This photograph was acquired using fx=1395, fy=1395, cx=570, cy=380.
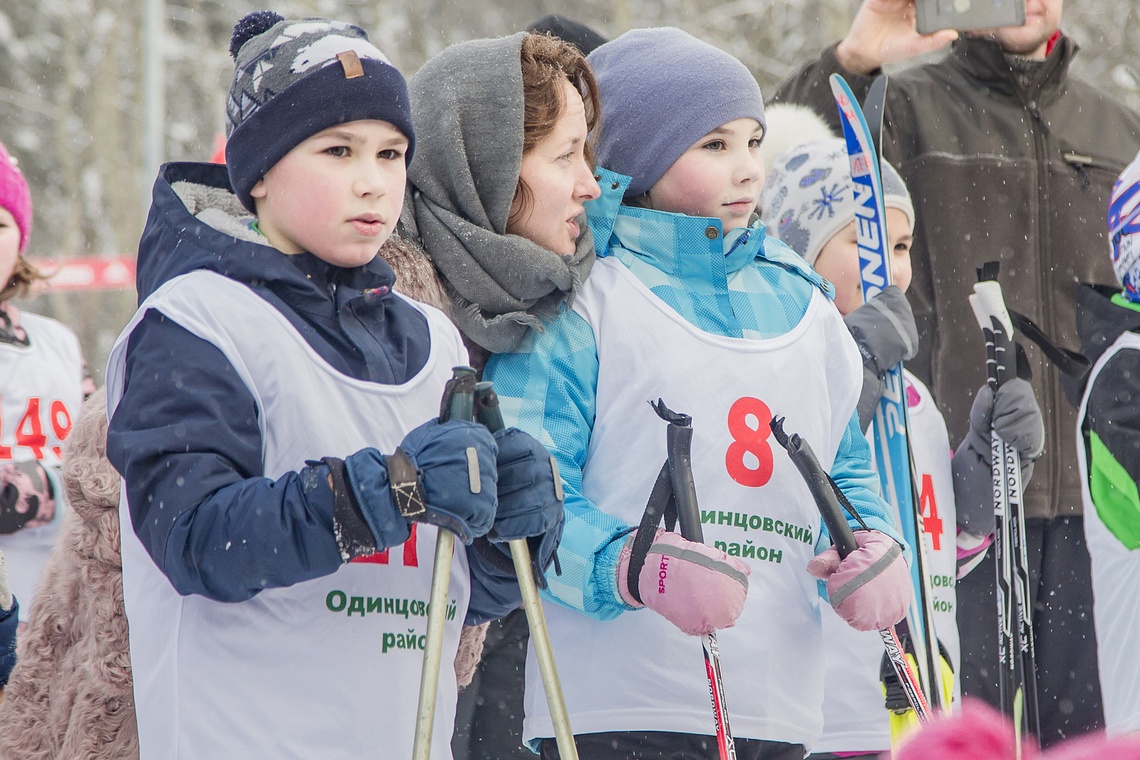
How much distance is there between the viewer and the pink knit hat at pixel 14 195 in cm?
473

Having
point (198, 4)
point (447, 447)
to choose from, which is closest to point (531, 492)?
point (447, 447)

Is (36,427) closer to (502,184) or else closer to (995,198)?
(502,184)

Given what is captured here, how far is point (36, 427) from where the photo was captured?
16.1 feet

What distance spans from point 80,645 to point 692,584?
1.10m

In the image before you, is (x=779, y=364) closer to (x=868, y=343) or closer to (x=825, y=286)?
(x=825, y=286)

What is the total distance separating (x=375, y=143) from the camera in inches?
93.8

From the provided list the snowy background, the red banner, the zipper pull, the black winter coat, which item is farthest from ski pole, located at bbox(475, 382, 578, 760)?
the snowy background

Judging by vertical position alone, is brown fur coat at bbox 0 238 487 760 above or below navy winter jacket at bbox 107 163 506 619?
below

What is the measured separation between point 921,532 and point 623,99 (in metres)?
1.41

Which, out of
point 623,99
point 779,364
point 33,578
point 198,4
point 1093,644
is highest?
point 198,4

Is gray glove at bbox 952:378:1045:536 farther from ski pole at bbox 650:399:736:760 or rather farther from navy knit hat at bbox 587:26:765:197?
ski pole at bbox 650:399:736:760

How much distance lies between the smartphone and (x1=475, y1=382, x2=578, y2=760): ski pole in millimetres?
3171

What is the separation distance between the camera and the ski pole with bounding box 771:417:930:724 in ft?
8.69

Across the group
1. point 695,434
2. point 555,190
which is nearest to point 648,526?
point 695,434
